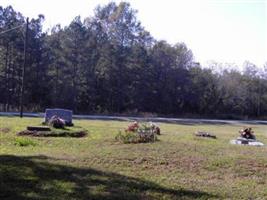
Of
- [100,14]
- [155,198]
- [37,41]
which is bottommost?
[155,198]

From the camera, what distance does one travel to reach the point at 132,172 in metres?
10.5

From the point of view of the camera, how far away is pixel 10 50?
57062 mm

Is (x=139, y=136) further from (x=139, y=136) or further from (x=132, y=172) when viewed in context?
(x=132, y=172)

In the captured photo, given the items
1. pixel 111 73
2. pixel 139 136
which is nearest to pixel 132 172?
pixel 139 136

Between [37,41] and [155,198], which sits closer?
[155,198]

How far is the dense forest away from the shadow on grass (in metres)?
43.0

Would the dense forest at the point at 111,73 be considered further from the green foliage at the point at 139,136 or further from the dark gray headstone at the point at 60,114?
the green foliage at the point at 139,136

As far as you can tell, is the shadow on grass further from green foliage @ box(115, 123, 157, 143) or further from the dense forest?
the dense forest

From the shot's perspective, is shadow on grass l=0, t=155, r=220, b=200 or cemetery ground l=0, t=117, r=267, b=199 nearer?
shadow on grass l=0, t=155, r=220, b=200

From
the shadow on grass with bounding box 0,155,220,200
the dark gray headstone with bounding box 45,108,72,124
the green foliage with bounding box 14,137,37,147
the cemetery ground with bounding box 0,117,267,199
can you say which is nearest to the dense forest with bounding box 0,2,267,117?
the dark gray headstone with bounding box 45,108,72,124

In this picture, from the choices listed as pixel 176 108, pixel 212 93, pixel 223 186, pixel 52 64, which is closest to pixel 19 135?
pixel 223 186

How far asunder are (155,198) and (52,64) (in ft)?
166

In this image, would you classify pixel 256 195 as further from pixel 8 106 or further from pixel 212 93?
pixel 212 93

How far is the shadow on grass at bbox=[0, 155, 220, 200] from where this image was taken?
842 centimetres
